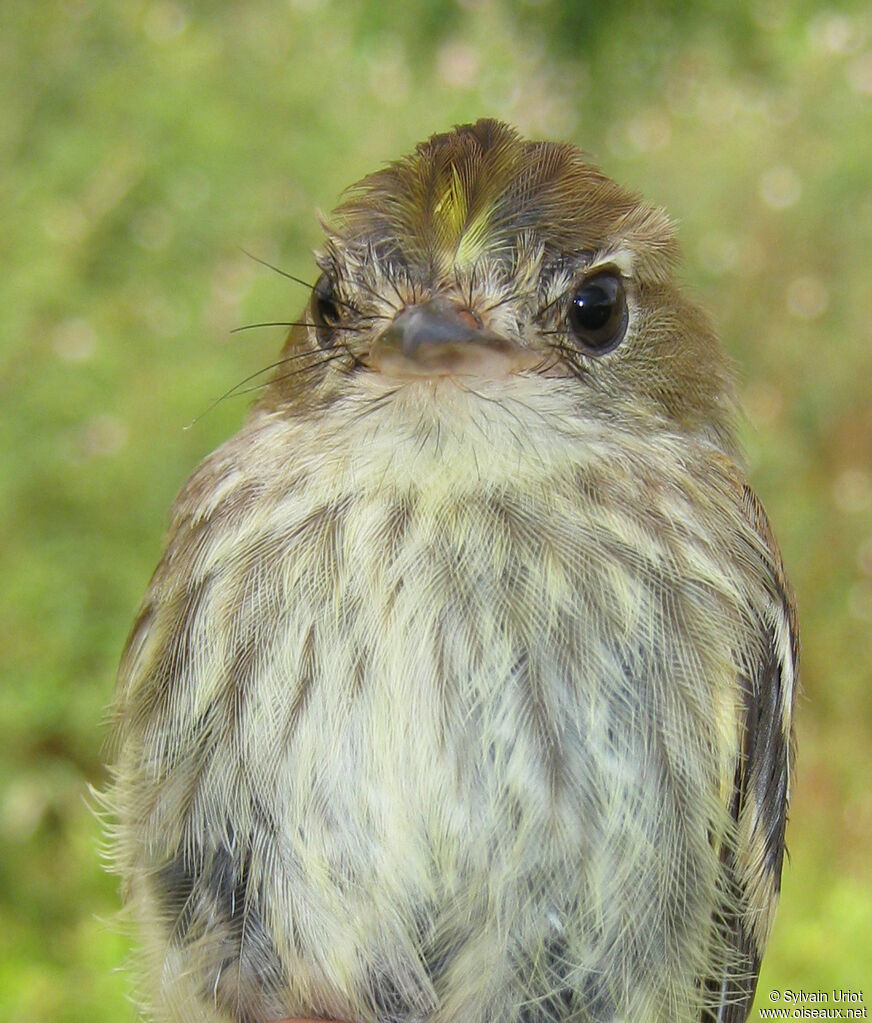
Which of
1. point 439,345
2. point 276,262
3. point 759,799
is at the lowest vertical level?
point 759,799

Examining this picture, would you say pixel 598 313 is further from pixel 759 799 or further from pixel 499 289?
pixel 759 799

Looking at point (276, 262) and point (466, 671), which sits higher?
point (276, 262)

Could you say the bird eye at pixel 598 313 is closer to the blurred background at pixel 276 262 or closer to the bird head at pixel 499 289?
the bird head at pixel 499 289

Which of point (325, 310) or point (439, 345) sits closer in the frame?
point (439, 345)

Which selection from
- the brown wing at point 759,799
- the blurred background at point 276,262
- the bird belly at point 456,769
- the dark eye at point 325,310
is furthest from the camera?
the blurred background at point 276,262

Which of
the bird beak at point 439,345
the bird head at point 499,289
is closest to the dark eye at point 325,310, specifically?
the bird head at point 499,289

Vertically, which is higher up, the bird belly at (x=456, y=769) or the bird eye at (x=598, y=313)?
the bird eye at (x=598, y=313)

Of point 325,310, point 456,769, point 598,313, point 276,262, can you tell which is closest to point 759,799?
point 456,769
